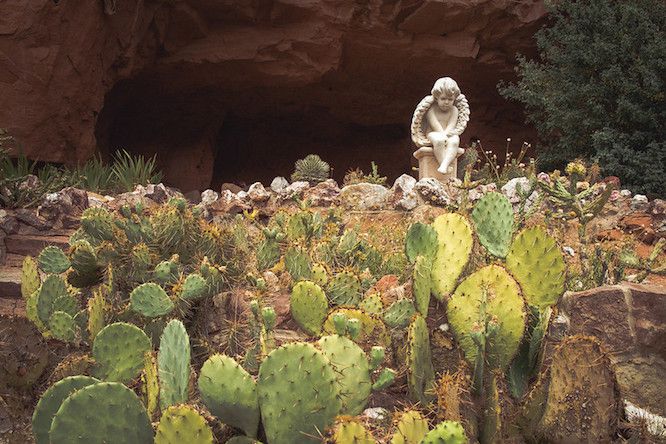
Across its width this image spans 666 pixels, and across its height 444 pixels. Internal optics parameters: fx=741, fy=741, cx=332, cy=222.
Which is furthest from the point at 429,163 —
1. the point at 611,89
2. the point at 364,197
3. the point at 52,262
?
the point at 52,262

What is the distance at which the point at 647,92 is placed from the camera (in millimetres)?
7832

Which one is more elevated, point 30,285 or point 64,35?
point 64,35

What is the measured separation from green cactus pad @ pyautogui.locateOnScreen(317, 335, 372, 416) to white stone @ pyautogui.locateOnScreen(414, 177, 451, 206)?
3.69 metres

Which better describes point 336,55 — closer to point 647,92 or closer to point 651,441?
point 647,92

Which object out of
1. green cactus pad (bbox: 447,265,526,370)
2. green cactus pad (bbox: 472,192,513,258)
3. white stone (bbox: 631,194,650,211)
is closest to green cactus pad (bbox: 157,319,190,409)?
green cactus pad (bbox: 447,265,526,370)

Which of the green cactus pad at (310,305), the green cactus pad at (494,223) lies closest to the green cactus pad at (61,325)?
the green cactus pad at (310,305)

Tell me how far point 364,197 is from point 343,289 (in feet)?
9.89

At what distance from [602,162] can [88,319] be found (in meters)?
6.29

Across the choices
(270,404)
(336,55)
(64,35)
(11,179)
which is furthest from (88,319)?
Answer: (336,55)

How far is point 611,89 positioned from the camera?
8.20m

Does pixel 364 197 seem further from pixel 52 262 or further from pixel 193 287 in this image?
pixel 193 287

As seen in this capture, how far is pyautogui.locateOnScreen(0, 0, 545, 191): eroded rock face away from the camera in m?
8.25

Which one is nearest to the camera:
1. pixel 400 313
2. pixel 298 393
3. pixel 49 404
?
pixel 298 393

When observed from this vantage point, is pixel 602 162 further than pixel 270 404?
Yes
